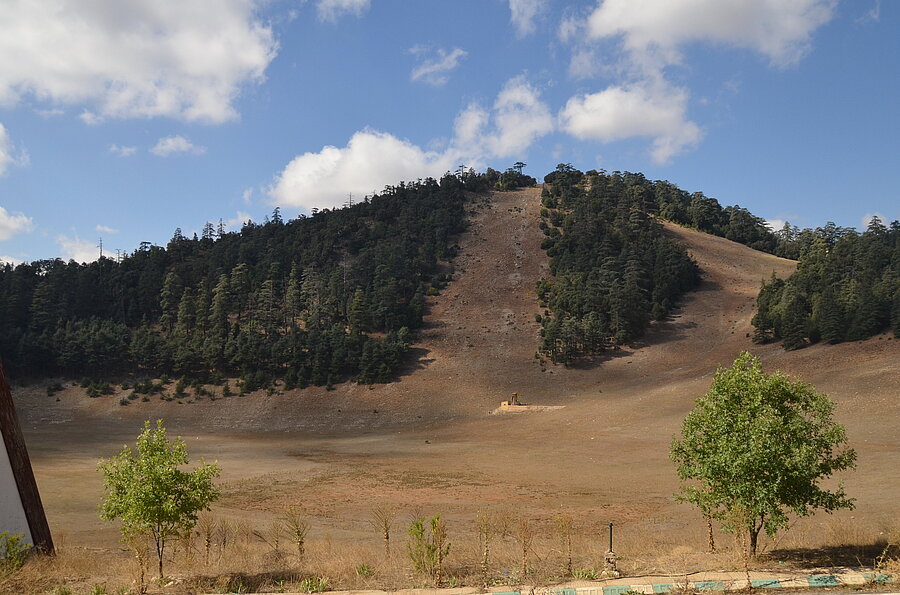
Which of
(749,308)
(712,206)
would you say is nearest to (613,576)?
(749,308)

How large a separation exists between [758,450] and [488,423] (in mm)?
42692

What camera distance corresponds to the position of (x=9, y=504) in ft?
40.1

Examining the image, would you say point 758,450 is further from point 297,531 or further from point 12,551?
point 12,551

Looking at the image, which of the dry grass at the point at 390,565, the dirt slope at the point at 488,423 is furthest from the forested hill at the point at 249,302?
the dry grass at the point at 390,565

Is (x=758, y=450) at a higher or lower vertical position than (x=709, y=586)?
higher

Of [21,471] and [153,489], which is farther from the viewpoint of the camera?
[21,471]

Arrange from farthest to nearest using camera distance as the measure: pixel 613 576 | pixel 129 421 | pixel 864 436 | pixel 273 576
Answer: pixel 129 421 → pixel 864 436 → pixel 273 576 → pixel 613 576

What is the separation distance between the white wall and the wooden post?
0.06 meters

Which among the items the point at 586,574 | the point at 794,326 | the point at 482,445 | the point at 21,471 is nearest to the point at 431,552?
the point at 586,574

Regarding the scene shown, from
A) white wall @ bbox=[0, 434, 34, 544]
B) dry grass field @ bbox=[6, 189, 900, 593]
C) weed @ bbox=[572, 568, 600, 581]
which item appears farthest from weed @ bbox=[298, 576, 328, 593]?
white wall @ bbox=[0, 434, 34, 544]

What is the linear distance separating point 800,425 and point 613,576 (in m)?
4.47

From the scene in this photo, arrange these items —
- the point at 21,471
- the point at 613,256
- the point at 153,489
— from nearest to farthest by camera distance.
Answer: the point at 153,489, the point at 21,471, the point at 613,256

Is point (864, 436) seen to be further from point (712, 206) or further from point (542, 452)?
point (712, 206)

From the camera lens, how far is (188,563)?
38.0ft
